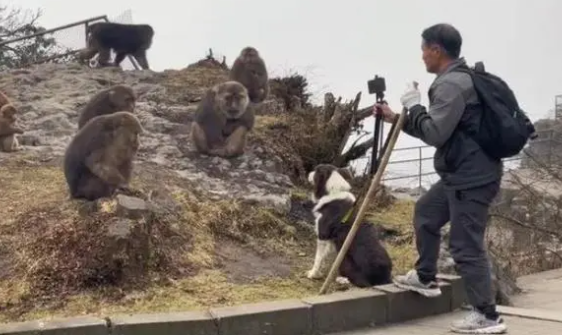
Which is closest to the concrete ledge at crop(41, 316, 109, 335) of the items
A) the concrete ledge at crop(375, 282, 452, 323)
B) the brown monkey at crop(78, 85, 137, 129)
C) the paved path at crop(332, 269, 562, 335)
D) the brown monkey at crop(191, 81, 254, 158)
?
the paved path at crop(332, 269, 562, 335)

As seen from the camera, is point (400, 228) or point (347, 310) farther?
point (400, 228)

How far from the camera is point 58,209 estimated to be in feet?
28.0

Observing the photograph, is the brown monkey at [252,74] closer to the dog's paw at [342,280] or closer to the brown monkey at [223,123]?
the brown monkey at [223,123]

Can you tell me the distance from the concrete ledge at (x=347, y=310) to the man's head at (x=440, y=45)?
6.90 feet

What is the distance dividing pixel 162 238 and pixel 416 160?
518 inches

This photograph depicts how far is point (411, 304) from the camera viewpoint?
746 centimetres

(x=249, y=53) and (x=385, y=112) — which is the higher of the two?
(x=249, y=53)

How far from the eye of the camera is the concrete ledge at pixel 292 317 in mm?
5914

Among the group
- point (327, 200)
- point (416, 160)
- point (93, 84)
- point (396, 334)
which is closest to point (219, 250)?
point (327, 200)

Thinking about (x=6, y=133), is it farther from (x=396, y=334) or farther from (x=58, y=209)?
(x=396, y=334)

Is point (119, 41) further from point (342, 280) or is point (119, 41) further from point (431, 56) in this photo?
point (431, 56)

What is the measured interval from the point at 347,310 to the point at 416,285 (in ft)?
2.64

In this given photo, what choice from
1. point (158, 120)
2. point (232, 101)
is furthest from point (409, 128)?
point (158, 120)

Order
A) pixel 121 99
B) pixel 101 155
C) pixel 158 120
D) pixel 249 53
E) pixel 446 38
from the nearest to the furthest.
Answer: pixel 446 38, pixel 101 155, pixel 121 99, pixel 158 120, pixel 249 53
